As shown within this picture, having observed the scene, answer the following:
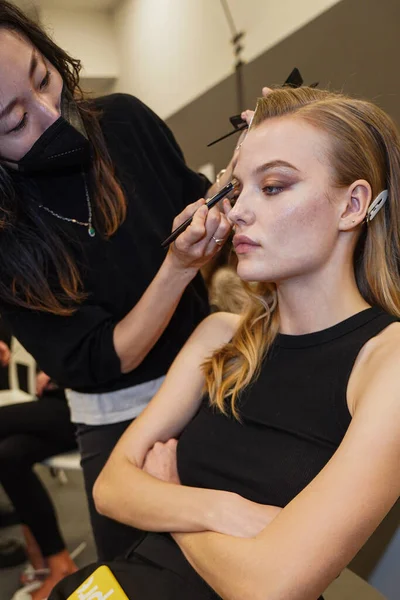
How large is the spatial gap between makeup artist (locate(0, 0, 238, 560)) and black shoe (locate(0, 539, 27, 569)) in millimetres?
1259

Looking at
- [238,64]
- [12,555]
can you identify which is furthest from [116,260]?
[12,555]

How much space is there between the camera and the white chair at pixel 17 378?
2711 mm

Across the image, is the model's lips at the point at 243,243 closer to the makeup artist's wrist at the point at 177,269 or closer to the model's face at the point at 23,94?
the makeup artist's wrist at the point at 177,269

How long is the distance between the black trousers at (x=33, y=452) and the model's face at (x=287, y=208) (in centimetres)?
152

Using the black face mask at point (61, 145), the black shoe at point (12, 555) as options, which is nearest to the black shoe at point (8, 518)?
the black shoe at point (12, 555)

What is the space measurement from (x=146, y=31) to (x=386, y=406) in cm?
301

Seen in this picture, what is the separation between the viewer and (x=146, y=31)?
327 centimetres

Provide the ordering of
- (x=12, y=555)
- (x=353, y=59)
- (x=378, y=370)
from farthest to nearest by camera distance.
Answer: (x=12, y=555) < (x=353, y=59) < (x=378, y=370)

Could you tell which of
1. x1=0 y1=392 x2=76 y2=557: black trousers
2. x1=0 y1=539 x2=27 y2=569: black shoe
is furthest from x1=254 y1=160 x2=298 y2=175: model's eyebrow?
x1=0 y1=539 x2=27 y2=569: black shoe

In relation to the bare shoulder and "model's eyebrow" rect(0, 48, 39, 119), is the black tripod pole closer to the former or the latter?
"model's eyebrow" rect(0, 48, 39, 119)

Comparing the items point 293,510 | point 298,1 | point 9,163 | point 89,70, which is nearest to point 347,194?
point 293,510

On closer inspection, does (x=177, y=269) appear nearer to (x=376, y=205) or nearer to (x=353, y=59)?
(x=376, y=205)

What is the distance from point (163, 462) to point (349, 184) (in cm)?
61

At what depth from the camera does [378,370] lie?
34.4 inches
